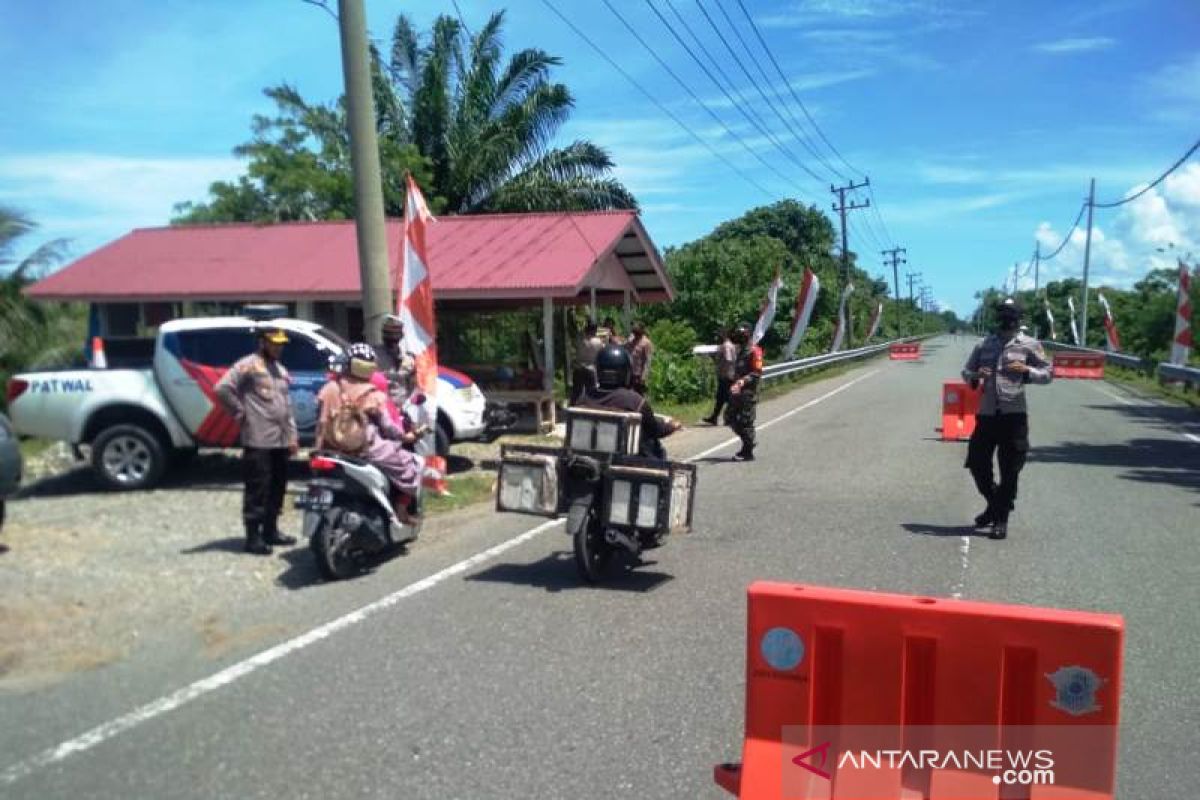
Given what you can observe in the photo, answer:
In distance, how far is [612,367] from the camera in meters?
7.12

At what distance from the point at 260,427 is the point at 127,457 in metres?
3.72

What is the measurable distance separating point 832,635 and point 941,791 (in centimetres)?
57

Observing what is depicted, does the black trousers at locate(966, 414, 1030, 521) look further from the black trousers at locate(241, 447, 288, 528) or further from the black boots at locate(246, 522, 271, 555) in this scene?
the black boots at locate(246, 522, 271, 555)

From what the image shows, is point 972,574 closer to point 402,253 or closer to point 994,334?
point 994,334

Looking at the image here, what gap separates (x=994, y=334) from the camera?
834 cm

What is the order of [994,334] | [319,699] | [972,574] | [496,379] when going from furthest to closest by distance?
[496,379] < [994,334] < [972,574] < [319,699]

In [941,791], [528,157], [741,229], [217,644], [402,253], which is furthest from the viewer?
[741,229]

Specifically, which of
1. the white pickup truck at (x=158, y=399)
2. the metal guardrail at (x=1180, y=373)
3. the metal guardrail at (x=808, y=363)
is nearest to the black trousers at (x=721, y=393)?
the metal guardrail at (x=808, y=363)

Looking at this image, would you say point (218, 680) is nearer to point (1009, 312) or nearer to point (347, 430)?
point (347, 430)

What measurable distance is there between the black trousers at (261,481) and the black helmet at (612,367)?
109 inches

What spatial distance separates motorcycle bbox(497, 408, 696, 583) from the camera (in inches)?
262

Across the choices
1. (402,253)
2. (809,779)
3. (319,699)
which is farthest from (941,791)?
(402,253)

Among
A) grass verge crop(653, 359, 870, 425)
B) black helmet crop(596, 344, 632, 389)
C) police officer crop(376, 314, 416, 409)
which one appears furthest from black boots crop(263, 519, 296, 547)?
grass verge crop(653, 359, 870, 425)

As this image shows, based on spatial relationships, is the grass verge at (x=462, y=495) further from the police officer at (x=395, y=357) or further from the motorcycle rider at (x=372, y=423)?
the motorcycle rider at (x=372, y=423)
